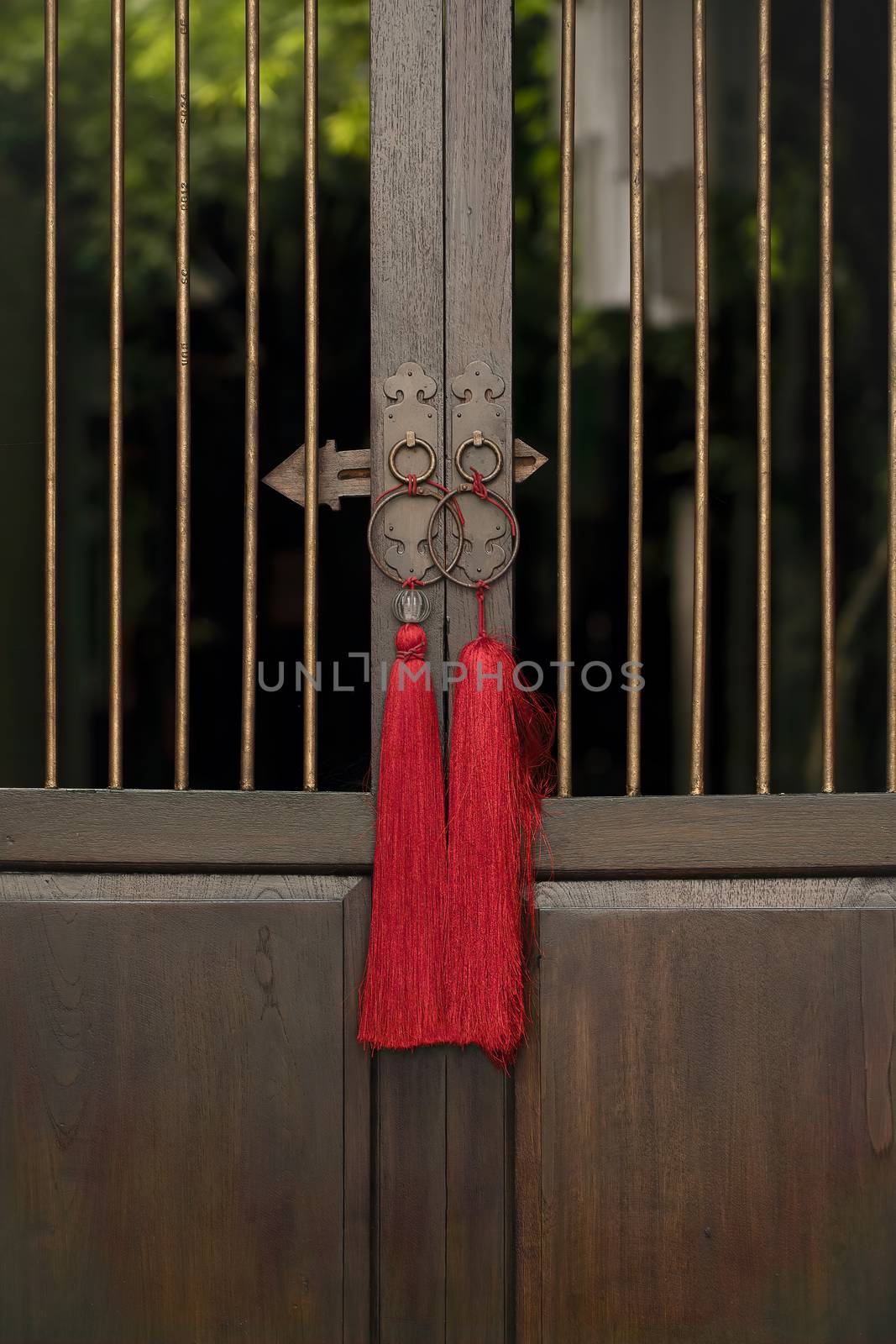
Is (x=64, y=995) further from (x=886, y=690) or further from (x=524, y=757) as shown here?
(x=886, y=690)

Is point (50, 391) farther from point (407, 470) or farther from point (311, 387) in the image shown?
point (407, 470)

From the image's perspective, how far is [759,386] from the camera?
5.91 feet

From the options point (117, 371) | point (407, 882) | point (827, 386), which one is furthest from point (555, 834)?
point (117, 371)

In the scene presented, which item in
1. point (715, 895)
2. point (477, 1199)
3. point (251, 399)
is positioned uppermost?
point (251, 399)

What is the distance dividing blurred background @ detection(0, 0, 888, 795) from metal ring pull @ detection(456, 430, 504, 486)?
0.21 feet

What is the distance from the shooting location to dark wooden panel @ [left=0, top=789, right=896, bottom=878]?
5.80ft

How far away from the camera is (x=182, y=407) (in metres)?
1.80

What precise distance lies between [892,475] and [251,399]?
998 millimetres

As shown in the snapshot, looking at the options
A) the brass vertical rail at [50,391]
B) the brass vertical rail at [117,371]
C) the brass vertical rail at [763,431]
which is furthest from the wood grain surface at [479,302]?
the brass vertical rail at [50,391]

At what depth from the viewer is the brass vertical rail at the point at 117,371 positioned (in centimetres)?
180

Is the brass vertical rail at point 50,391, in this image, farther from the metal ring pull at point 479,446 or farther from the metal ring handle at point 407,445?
the metal ring pull at point 479,446

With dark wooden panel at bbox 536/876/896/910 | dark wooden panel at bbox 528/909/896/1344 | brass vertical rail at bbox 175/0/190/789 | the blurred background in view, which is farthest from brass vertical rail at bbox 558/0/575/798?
brass vertical rail at bbox 175/0/190/789

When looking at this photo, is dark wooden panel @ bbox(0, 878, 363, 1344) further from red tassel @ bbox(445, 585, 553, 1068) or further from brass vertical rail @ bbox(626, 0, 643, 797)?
brass vertical rail @ bbox(626, 0, 643, 797)

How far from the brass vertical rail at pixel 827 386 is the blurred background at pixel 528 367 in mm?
27
